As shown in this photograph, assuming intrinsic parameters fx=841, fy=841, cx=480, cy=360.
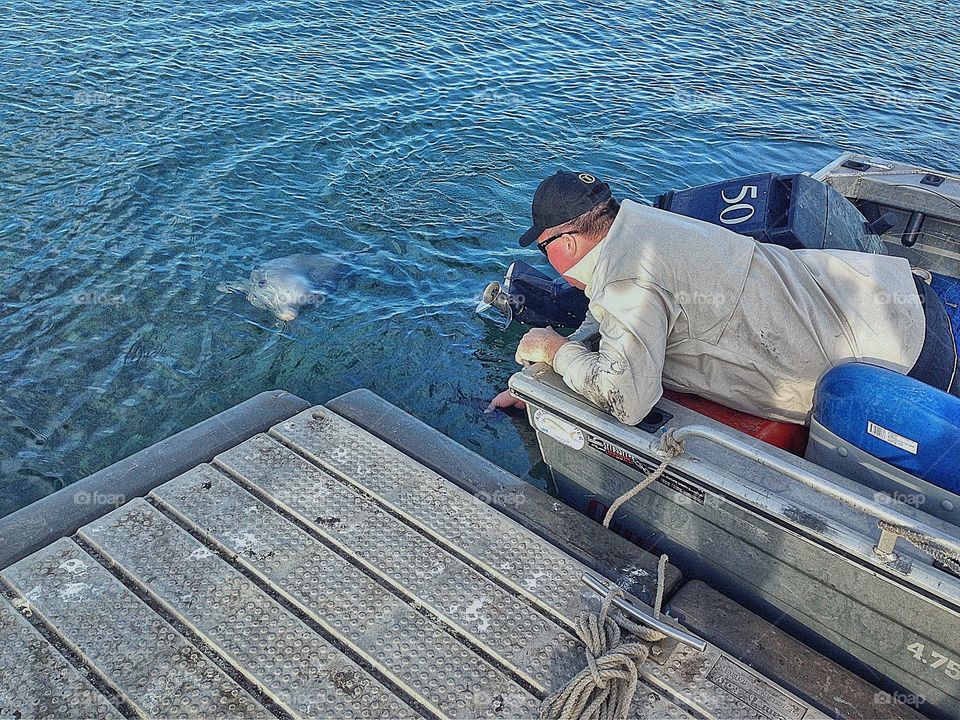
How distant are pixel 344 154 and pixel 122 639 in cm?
647

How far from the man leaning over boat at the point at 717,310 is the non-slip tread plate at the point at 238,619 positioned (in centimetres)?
168

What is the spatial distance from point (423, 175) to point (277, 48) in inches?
146

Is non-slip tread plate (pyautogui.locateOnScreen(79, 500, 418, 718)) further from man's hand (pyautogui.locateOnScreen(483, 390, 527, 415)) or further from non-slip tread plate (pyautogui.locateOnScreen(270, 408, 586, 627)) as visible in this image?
man's hand (pyautogui.locateOnScreen(483, 390, 527, 415))

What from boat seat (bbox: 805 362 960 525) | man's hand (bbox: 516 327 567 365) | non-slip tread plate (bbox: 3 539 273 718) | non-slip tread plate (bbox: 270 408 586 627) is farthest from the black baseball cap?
non-slip tread plate (bbox: 3 539 273 718)

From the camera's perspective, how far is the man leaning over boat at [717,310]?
3904 millimetres

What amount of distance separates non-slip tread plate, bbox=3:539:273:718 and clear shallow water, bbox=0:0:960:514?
1.57 metres

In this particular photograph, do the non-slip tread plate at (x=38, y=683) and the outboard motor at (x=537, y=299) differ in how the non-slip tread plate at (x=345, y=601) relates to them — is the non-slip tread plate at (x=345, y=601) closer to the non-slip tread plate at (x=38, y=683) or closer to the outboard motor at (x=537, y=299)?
the non-slip tread plate at (x=38, y=683)

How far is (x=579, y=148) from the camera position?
9.78 meters

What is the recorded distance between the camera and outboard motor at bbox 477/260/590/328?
6211 millimetres

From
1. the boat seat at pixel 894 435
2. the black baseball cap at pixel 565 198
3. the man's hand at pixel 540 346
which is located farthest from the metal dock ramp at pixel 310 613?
the black baseball cap at pixel 565 198

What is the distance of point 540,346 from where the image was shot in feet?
14.4

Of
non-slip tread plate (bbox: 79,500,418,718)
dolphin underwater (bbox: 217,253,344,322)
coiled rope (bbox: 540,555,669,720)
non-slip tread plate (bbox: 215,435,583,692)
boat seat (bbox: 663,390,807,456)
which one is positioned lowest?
dolphin underwater (bbox: 217,253,344,322)

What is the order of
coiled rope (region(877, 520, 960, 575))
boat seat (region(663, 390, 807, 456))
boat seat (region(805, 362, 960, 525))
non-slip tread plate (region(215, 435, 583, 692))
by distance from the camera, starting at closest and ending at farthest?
coiled rope (region(877, 520, 960, 575))
boat seat (region(805, 362, 960, 525))
non-slip tread plate (region(215, 435, 583, 692))
boat seat (region(663, 390, 807, 456))

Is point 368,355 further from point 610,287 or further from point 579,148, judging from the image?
point 579,148
